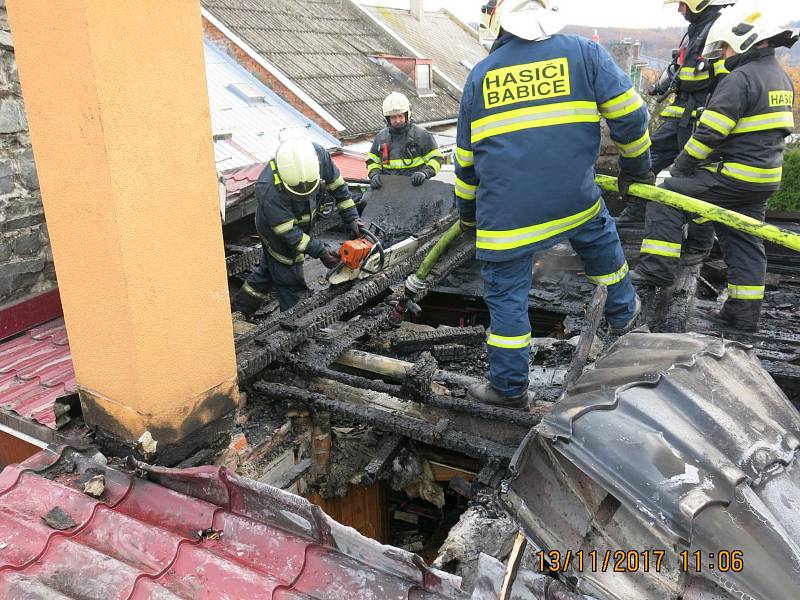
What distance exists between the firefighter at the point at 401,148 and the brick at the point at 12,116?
4155mm

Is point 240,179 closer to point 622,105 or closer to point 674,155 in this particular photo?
point 674,155

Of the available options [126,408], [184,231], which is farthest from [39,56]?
[126,408]

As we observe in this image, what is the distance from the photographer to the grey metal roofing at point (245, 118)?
900cm

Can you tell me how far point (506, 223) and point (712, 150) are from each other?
1.74m

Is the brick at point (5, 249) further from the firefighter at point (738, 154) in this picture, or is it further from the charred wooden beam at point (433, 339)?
the firefighter at point (738, 154)

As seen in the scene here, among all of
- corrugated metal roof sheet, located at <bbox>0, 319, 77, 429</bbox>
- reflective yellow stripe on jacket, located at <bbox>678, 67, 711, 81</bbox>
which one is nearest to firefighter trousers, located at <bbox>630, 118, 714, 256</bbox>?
reflective yellow stripe on jacket, located at <bbox>678, 67, 711, 81</bbox>

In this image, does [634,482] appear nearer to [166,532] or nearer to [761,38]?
[166,532]

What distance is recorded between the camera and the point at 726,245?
400 centimetres

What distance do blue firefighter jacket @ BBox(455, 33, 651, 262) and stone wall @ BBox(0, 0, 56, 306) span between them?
2.63 meters

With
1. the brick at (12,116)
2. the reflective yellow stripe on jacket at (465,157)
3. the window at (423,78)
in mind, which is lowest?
the window at (423,78)

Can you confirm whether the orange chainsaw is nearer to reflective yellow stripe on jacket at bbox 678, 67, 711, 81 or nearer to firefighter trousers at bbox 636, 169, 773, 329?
firefighter trousers at bbox 636, 169, 773, 329

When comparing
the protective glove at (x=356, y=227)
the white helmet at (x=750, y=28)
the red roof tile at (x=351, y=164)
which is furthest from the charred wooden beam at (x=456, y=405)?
the red roof tile at (x=351, y=164)

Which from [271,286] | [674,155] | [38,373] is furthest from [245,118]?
[38,373]

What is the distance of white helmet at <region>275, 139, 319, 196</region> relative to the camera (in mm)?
4527
